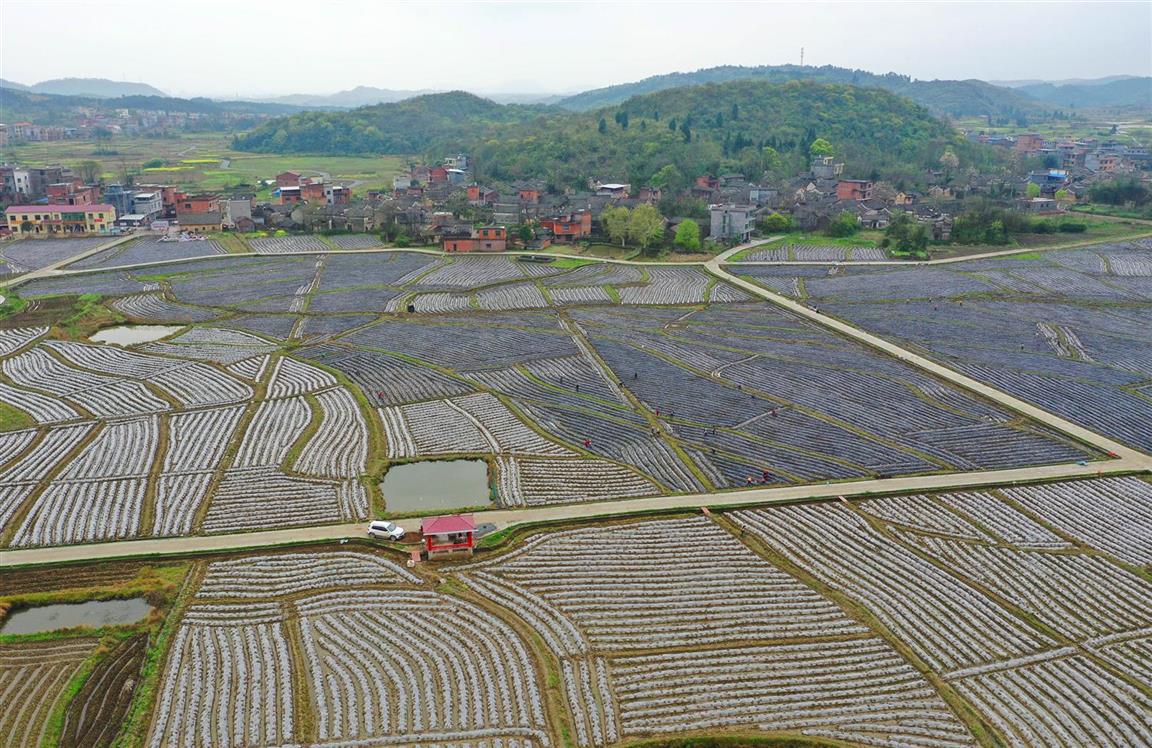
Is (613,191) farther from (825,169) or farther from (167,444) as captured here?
Answer: (167,444)

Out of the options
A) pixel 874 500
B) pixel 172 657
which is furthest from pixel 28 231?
pixel 874 500

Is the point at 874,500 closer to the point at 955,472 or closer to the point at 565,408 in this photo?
the point at 955,472

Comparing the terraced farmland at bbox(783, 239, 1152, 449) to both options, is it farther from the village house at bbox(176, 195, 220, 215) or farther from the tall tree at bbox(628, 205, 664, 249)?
the village house at bbox(176, 195, 220, 215)

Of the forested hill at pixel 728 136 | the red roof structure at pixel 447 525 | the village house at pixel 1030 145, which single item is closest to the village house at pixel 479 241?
the forested hill at pixel 728 136

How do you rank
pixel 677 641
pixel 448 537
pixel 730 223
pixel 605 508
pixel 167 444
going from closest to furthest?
pixel 677 641 → pixel 448 537 → pixel 605 508 → pixel 167 444 → pixel 730 223

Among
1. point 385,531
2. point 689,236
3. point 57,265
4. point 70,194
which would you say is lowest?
point 385,531

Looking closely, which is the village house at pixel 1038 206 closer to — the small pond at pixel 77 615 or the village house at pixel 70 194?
the small pond at pixel 77 615

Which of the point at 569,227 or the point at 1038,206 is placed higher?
the point at 1038,206

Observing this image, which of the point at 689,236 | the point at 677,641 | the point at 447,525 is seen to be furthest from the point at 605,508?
the point at 689,236
